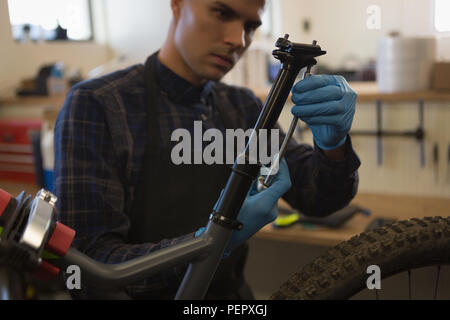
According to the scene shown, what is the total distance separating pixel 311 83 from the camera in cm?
44

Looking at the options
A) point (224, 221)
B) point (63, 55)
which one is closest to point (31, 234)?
point (224, 221)

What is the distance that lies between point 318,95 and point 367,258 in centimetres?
17

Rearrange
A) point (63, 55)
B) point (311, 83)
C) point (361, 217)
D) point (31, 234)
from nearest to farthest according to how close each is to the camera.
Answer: point (31, 234) < point (311, 83) < point (361, 217) < point (63, 55)

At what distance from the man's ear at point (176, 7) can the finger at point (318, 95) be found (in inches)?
11.6

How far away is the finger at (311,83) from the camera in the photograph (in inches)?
17.2

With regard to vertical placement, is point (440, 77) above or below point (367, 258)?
above

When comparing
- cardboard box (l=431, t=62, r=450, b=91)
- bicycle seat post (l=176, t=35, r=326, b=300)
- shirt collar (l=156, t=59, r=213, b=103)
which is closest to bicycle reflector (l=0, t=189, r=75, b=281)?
bicycle seat post (l=176, t=35, r=326, b=300)

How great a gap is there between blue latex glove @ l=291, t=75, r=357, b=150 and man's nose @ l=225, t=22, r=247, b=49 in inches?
5.9

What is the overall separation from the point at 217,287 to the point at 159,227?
0.48 ft

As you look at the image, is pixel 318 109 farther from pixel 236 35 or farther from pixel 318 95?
pixel 236 35

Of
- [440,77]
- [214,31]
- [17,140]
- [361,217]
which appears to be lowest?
[361,217]

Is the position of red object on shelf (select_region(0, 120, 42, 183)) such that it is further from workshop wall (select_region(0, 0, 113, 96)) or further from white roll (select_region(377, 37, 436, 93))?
white roll (select_region(377, 37, 436, 93))

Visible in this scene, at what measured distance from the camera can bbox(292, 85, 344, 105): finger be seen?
440 mm
